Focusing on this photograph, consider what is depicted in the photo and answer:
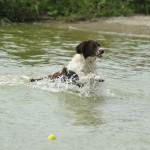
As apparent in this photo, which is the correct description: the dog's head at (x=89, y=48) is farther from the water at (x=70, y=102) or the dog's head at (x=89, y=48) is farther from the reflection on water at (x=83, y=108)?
the reflection on water at (x=83, y=108)

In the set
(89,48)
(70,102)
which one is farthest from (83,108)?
(89,48)

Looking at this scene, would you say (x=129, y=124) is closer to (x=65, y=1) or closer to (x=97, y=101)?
(x=97, y=101)

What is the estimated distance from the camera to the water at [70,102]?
5.92 meters

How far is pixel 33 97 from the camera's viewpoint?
8.09 m

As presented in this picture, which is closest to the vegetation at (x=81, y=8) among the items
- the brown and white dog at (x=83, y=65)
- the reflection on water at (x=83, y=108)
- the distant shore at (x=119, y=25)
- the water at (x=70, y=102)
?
the distant shore at (x=119, y=25)

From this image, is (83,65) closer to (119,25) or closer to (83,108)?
(83,108)

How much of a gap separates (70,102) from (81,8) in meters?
12.6

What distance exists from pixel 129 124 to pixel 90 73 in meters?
1.95

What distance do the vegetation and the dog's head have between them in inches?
443

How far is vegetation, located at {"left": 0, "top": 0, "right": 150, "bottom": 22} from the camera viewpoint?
1976 centimetres

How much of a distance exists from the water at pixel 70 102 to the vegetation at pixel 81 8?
537 centimetres

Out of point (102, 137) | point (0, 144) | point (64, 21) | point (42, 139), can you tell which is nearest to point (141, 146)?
point (102, 137)

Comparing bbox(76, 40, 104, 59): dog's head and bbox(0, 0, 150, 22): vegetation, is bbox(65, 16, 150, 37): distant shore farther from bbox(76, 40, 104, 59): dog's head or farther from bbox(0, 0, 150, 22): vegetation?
bbox(76, 40, 104, 59): dog's head

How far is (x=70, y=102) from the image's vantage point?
7941 mm
